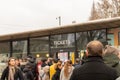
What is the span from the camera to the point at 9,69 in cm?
1265

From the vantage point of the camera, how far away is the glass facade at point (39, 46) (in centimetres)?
2088

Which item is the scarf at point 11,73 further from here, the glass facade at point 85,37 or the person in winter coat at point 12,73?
the glass facade at point 85,37

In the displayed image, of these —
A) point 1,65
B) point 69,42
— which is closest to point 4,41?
point 1,65

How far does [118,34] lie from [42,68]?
3.54m

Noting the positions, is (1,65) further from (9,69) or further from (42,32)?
(9,69)

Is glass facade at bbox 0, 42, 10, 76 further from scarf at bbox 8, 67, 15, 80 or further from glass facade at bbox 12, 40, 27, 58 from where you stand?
scarf at bbox 8, 67, 15, 80

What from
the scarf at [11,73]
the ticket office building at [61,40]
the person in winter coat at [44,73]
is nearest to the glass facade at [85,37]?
the ticket office building at [61,40]

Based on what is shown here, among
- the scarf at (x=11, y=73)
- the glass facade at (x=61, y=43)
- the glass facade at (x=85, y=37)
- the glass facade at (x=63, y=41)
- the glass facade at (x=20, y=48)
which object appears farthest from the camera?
the glass facade at (x=20, y=48)

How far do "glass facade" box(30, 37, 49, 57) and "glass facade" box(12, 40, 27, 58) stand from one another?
1.86 ft

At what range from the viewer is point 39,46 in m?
21.5

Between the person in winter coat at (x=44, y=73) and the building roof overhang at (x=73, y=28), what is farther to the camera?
the person in winter coat at (x=44, y=73)

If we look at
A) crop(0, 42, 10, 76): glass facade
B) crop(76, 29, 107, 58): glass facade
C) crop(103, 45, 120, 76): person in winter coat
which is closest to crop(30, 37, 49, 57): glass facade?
crop(0, 42, 10, 76): glass facade

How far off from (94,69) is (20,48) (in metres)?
17.2

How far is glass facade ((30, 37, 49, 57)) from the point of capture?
68.5 ft
